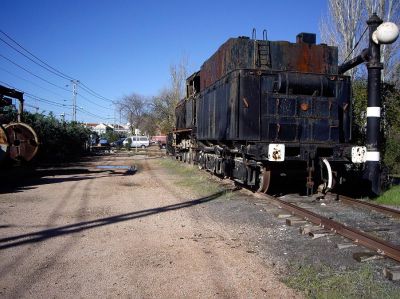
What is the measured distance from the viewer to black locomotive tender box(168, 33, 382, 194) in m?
9.23

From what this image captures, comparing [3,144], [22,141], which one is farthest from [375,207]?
[22,141]

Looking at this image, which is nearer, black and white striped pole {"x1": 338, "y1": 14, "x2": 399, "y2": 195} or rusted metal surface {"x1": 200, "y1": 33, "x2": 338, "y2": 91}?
black and white striped pole {"x1": 338, "y1": 14, "x2": 399, "y2": 195}

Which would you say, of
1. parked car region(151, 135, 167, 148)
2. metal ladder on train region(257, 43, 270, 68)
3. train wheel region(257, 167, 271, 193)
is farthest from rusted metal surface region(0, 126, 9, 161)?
parked car region(151, 135, 167, 148)

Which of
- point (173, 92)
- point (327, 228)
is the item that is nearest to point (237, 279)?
point (327, 228)

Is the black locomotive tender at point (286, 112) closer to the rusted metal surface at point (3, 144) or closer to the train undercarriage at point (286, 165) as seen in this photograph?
the train undercarriage at point (286, 165)

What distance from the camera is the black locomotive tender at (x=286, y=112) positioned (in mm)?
9227

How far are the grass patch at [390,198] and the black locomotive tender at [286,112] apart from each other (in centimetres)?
106

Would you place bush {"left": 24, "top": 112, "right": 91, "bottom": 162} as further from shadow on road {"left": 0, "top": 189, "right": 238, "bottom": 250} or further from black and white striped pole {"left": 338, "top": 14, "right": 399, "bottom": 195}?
black and white striped pole {"left": 338, "top": 14, "right": 399, "bottom": 195}

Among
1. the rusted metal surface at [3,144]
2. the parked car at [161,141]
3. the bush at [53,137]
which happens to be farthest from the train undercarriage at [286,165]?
the parked car at [161,141]

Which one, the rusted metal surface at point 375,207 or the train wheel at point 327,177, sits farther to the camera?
the train wheel at point 327,177

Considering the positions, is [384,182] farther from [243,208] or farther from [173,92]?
[173,92]

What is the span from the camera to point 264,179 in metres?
9.66

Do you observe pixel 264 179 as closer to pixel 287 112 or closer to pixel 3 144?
pixel 287 112

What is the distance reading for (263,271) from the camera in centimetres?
478
